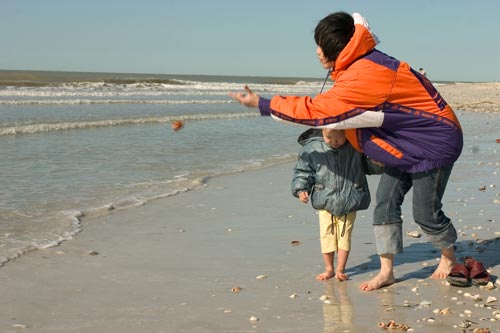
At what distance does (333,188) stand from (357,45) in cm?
109

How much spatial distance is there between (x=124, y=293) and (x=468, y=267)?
220 cm

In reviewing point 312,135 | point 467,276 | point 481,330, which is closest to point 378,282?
point 467,276

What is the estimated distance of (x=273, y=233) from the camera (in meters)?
6.14

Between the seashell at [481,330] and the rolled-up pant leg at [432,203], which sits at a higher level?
the rolled-up pant leg at [432,203]

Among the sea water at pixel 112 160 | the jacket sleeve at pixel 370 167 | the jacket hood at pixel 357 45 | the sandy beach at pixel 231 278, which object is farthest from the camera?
the sea water at pixel 112 160

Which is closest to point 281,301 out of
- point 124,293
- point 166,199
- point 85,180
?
point 124,293

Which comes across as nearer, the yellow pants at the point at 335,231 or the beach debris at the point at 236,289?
the beach debris at the point at 236,289

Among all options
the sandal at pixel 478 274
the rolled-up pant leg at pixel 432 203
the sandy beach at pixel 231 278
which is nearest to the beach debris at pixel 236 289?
the sandy beach at pixel 231 278

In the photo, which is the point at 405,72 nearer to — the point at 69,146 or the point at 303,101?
the point at 303,101

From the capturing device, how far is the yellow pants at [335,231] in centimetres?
474

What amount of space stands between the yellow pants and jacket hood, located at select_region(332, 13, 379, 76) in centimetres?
112

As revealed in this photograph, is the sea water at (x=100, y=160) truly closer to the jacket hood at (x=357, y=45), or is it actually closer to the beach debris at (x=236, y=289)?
the beach debris at (x=236, y=289)

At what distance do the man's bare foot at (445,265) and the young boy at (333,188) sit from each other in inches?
24.1

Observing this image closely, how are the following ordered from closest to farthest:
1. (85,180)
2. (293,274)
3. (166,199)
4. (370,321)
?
(370,321)
(293,274)
(166,199)
(85,180)
